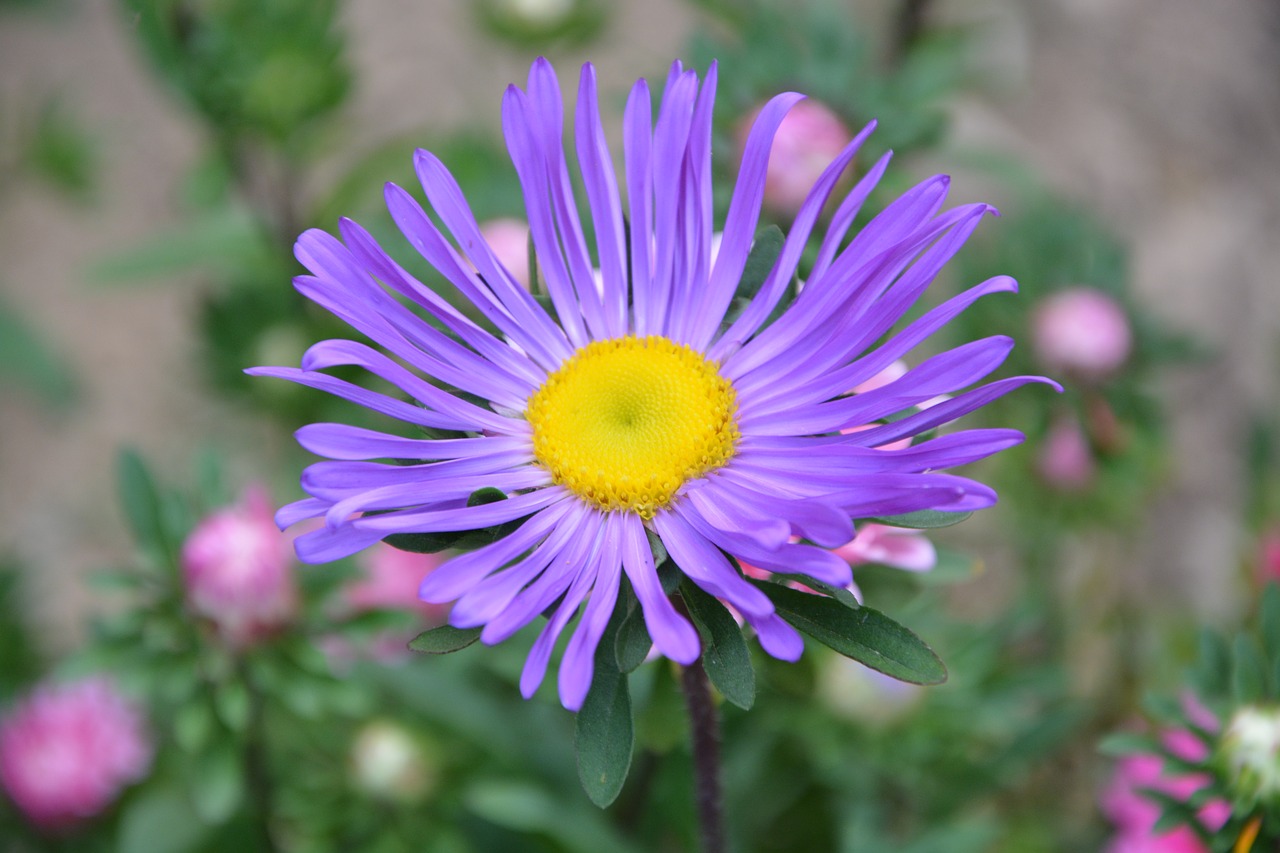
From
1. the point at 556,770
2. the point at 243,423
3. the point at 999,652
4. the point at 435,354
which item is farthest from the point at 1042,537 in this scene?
the point at 243,423

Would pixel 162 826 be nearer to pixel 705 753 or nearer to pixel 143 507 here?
pixel 143 507

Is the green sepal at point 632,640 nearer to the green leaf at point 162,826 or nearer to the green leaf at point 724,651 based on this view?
the green leaf at point 724,651

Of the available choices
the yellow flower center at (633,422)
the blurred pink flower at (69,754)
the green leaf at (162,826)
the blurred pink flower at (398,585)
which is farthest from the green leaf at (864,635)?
the blurred pink flower at (69,754)

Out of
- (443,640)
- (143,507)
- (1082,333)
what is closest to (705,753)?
(443,640)

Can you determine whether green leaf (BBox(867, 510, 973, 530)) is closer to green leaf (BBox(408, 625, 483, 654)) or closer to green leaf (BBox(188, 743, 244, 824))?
green leaf (BBox(408, 625, 483, 654))

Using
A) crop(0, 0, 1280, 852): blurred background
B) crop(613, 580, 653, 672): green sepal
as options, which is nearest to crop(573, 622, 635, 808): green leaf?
crop(613, 580, 653, 672): green sepal

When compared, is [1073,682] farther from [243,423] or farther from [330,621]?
[243,423]
